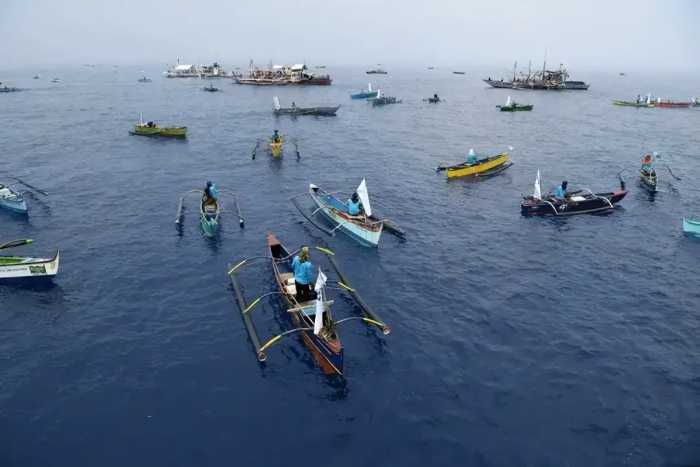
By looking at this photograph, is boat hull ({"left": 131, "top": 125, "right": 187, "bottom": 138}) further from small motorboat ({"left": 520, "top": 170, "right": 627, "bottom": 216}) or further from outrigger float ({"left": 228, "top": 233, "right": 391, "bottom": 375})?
small motorboat ({"left": 520, "top": 170, "right": 627, "bottom": 216})

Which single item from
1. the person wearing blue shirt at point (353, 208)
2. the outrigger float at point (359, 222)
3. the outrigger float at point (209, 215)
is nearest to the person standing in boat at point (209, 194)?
the outrigger float at point (209, 215)

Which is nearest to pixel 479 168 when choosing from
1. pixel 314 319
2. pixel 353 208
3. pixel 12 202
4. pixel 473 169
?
pixel 473 169

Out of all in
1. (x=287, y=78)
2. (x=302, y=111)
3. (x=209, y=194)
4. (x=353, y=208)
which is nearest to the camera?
(x=353, y=208)

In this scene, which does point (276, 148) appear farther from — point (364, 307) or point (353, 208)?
point (364, 307)

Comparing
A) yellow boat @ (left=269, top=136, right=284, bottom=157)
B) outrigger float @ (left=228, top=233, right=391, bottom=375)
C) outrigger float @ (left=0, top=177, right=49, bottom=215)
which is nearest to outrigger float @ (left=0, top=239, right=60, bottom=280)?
outrigger float @ (left=228, top=233, right=391, bottom=375)

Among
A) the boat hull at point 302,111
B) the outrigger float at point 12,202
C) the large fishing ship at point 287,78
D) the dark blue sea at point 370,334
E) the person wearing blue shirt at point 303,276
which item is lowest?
the dark blue sea at point 370,334

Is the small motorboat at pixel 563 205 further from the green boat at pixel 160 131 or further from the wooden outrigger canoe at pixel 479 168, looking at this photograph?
A: the green boat at pixel 160 131

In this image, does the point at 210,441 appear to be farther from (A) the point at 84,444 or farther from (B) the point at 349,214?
(B) the point at 349,214
